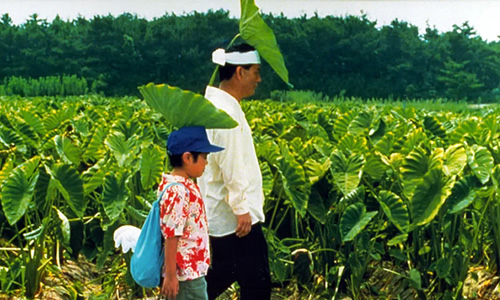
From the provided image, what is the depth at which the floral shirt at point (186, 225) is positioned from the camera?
2.44m

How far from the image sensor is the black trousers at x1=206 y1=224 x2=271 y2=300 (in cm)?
292

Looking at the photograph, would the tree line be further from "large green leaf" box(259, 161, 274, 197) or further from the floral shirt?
the floral shirt

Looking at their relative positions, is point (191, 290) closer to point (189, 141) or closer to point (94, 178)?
point (189, 141)

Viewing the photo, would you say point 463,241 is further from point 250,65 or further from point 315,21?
point 315,21

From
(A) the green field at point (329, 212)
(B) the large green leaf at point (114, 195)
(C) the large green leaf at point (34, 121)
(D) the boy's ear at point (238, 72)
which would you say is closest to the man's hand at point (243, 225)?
(D) the boy's ear at point (238, 72)

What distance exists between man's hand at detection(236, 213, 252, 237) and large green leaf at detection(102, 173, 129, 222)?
113 centimetres

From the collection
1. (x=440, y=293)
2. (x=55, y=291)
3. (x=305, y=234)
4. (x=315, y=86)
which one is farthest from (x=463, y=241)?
→ (x=315, y=86)

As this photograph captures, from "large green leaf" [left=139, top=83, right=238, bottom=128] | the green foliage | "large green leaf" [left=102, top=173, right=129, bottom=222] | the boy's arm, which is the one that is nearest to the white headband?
"large green leaf" [left=139, top=83, right=238, bottom=128]

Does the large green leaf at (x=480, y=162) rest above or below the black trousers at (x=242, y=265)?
above

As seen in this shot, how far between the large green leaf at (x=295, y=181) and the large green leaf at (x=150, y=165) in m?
0.69

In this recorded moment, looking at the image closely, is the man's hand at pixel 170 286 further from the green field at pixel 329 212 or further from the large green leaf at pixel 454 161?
the large green leaf at pixel 454 161

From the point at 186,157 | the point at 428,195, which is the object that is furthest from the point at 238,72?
the point at 428,195

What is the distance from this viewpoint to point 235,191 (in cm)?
282

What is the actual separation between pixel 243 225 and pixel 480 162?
1552mm
